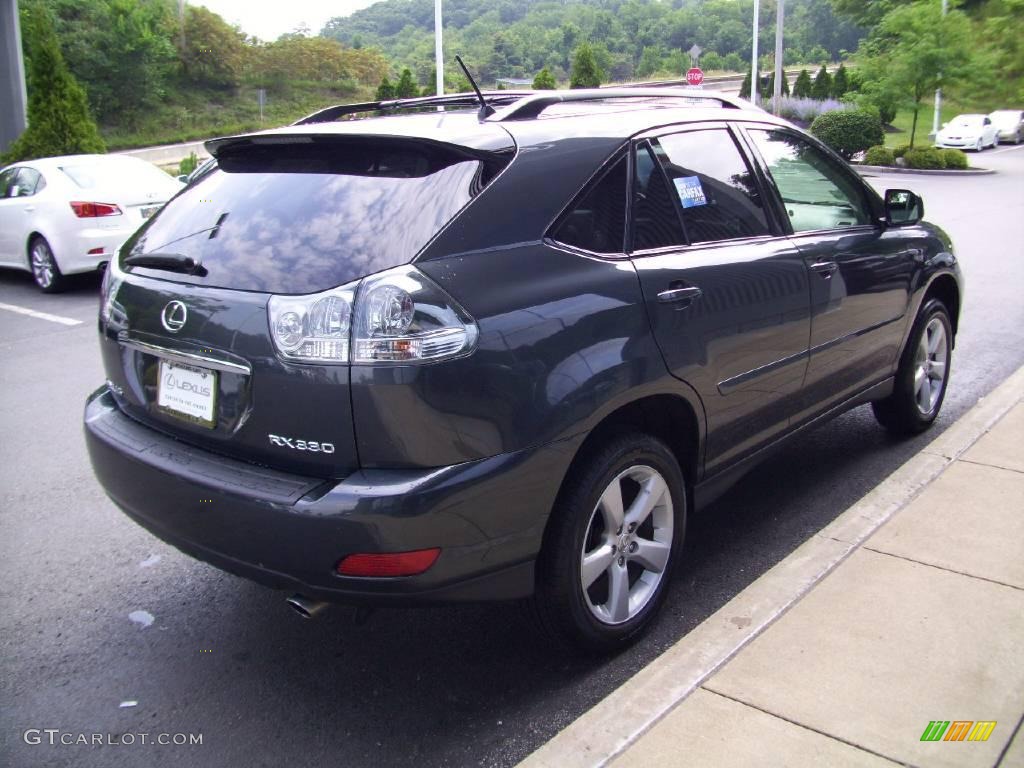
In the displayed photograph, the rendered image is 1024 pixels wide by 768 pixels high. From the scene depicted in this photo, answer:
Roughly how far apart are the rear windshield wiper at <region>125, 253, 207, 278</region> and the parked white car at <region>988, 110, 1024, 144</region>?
4499 cm

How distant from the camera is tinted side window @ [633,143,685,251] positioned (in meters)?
3.33

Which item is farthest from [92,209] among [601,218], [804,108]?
[804,108]

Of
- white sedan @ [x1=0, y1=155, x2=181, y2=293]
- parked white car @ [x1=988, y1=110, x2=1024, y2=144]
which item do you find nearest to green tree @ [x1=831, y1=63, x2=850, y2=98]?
parked white car @ [x1=988, y1=110, x2=1024, y2=144]

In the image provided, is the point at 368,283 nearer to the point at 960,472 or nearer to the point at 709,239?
the point at 709,239

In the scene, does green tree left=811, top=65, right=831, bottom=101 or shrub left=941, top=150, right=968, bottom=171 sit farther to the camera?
green tree left=811, top=65, right=831, bottom=101

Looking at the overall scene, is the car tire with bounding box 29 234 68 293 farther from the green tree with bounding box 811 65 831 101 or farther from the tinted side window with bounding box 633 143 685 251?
the green tree with bounding box 811 65 831 101

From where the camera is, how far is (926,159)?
28.8m

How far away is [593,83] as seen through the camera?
33312mm

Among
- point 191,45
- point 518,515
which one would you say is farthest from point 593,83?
point 191,45

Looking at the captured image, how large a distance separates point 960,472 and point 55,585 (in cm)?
403

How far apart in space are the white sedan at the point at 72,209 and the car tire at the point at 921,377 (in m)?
8.17

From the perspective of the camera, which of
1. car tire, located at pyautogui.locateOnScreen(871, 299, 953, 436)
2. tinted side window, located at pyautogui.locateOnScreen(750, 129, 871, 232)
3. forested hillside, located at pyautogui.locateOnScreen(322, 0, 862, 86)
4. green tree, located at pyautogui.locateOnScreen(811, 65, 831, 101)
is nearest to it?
tinted side window, located at pyautogui.locateOnScreen(750, 129, 871, 232)

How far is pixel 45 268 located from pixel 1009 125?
4185cm

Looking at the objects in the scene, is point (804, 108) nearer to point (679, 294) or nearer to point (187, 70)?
point (187, 70)
